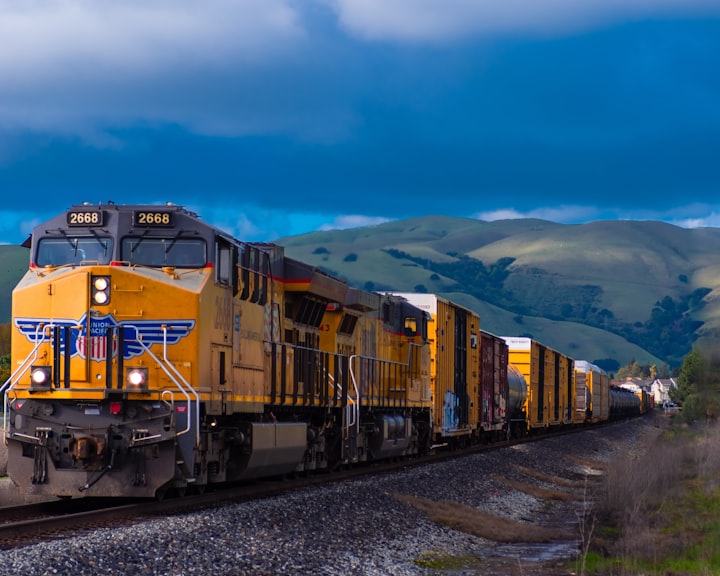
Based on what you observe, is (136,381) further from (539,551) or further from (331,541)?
(539,551)

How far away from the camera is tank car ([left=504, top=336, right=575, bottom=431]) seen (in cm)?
5041

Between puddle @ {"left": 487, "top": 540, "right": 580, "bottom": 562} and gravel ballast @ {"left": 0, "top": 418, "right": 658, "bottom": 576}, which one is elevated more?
gravel ballast @ {"left": 0, "top": 418, "right": 658, "bottom": 576}

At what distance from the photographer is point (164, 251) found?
16234 millimetres

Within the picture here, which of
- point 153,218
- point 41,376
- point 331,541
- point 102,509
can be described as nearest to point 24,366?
point 41,376

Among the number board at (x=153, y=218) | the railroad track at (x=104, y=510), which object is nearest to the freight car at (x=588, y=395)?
the railroad track at (x=104, y=510)

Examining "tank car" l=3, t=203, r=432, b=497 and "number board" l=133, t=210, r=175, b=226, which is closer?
"tank car" l=3, t=203, r=432, b=497

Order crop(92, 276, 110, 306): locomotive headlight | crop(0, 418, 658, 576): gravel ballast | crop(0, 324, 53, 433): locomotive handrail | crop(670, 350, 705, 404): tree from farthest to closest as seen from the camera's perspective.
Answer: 1. crop(670, 350, 705, 404): tree
2. crop(92, 276, 110, 306): locomotive headlight
3. crop(0, 324, 53, 433): locomotive handrail
4. crop(0, 418, 658, 576): gravel ballast

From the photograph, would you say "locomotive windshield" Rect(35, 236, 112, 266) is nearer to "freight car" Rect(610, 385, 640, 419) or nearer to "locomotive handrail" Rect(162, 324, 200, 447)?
"locomotive handrail" Rect(162, 324, 200, 447)

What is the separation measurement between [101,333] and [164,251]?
1.59 metres

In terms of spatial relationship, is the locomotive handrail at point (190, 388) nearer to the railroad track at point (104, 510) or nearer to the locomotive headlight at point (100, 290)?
the locomotive headlight at point (100, 290)

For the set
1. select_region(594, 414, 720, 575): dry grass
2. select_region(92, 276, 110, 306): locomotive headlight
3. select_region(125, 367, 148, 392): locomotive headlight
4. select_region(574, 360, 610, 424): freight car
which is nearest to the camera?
select_region(594, 414, 720, 575): dry grass

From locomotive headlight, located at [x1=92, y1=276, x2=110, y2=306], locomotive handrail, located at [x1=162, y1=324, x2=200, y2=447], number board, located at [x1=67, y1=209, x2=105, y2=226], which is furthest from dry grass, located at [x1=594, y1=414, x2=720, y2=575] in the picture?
number board, located at [x1=67, y1=209, x2=105, y2=226]

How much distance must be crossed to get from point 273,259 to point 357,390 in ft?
16.3

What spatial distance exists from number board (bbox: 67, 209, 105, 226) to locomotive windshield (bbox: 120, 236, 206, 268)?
1.55ft
